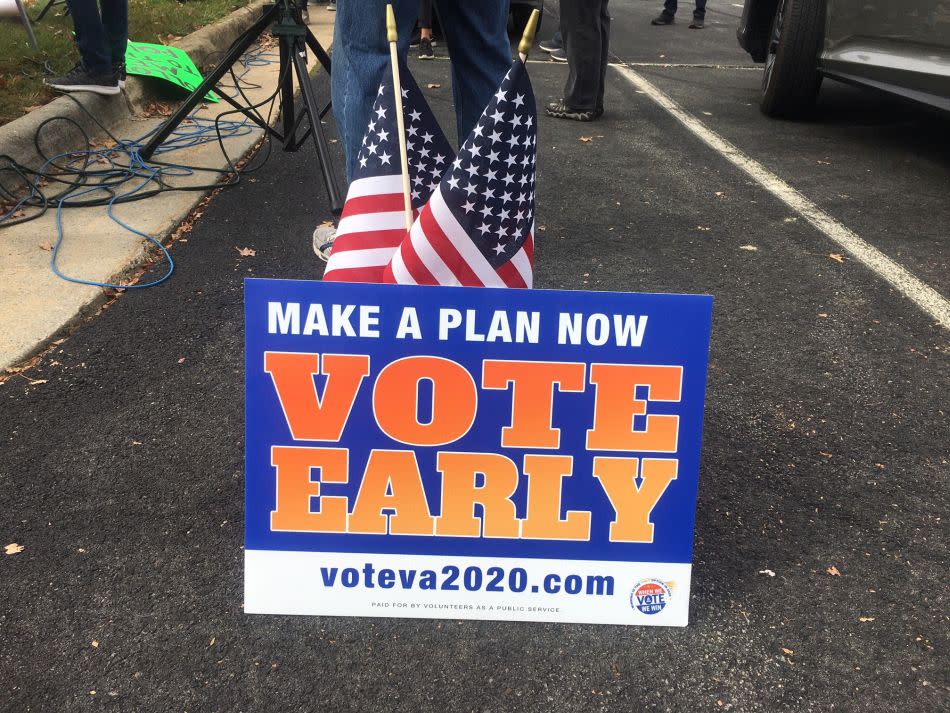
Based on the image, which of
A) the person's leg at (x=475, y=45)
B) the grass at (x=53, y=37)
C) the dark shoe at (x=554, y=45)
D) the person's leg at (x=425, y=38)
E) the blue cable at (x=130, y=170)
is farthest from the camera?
the dark shoe at (x=554, y=45)

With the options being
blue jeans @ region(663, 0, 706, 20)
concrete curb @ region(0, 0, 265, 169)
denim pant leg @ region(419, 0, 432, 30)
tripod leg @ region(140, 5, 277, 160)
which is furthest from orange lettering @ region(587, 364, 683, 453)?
blue jeans @ region(663, 0, 706, 20)

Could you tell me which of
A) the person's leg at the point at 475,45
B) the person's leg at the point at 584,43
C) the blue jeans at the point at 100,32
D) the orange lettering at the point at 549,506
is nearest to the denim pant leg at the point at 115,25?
the blue jeans at the point at 100,32

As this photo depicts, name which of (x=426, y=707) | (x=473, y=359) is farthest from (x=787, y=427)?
(x=426, y=707)

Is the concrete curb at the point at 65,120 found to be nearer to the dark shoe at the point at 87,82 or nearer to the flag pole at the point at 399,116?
the dark shoe at the point at 87,82

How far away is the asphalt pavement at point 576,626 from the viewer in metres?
1.57

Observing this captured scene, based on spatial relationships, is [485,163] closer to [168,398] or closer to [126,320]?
[168,398]

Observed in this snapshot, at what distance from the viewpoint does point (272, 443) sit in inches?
65.2

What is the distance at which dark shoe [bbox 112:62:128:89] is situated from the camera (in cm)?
483

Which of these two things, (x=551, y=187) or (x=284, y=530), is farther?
(x=551, y=187)

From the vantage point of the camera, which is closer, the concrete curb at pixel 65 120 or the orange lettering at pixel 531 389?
the orange lettering at pixel 531 389

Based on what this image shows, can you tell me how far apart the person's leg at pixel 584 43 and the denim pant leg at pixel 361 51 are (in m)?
3.06

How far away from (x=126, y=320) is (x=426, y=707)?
1803 mm

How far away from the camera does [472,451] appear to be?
167 cm

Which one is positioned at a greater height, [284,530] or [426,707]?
[284,530]
